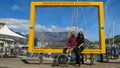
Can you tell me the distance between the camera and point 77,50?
14.4 metres

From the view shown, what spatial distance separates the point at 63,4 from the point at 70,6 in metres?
0.44

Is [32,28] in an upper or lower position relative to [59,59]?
upper

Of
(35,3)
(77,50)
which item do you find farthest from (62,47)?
(35,3)

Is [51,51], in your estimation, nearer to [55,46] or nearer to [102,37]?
[55,46]

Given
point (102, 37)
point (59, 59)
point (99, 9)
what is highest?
point (99, 9)

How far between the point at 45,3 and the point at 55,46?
8.08 feet

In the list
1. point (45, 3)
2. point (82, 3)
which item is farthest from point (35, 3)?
point (82, 3)

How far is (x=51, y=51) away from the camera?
15.5m

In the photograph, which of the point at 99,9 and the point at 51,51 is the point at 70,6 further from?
the point at 51,51

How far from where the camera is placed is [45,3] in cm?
1619

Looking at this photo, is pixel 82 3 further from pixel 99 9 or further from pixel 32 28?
pixel 32 28

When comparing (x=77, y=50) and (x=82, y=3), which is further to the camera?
(x=82, y=3)

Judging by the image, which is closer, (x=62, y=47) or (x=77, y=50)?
(x=77, y=50)

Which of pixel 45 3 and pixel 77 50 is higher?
pixel 45 3
